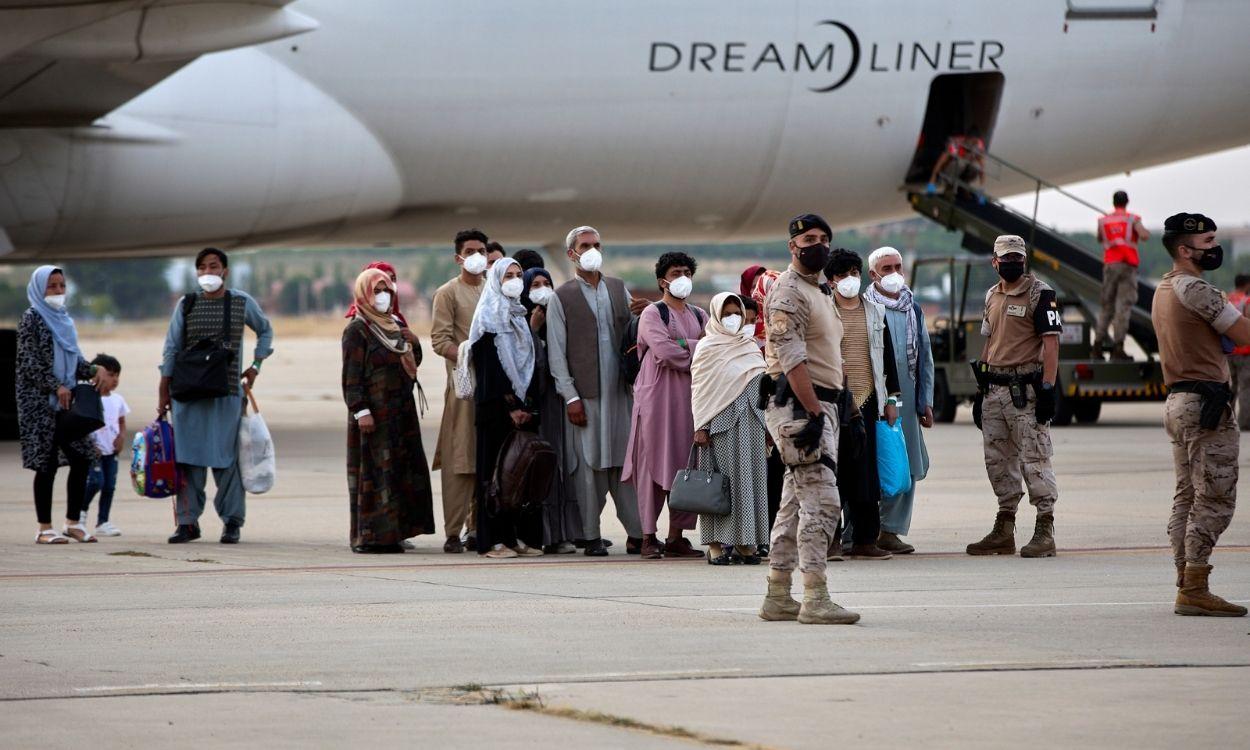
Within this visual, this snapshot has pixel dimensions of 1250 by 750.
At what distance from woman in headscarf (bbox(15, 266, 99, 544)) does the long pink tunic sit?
3.32 meters

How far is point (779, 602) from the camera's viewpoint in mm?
7793

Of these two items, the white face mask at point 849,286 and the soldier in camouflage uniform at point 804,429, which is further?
the white face mask at point 849,286

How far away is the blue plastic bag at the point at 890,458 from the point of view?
1027 centimetres

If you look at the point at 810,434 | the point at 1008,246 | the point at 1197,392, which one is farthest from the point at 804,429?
the point at 1008,246

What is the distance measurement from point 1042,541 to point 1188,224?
8.07 feet

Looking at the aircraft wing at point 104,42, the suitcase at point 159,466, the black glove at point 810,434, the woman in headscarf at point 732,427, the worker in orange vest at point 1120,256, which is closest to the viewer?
the black glove at point 810,434

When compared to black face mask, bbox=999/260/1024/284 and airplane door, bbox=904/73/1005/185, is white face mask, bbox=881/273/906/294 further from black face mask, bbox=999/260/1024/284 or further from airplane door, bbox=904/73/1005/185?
airplane door, bbox=904/73/1005/185

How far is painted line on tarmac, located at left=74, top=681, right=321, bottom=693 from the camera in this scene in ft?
20.4

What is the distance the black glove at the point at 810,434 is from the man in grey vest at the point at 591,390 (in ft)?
9.39

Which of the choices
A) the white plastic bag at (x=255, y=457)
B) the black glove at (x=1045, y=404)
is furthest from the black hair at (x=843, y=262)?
the white plastic bag at (x=255, y=457)

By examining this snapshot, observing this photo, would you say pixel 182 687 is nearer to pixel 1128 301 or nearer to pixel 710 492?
pixel 710 492

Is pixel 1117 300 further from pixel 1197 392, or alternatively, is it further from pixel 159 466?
pixel 1197 392

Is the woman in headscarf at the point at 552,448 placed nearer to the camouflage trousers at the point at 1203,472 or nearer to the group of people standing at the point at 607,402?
the group of people standing at the point at 607,402

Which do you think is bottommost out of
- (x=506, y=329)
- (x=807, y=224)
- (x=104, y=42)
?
(x=506, y=329)
